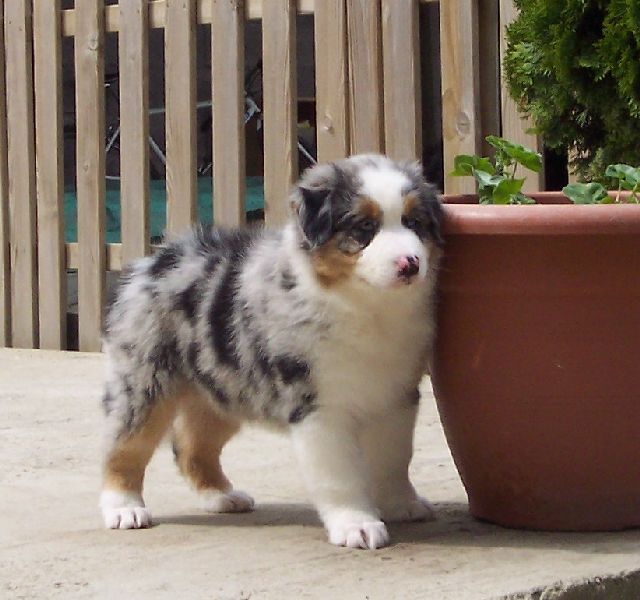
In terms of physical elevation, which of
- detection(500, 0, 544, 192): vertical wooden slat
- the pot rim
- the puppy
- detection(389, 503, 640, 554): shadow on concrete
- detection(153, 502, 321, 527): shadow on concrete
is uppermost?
detection(500, 0, 544, 192): vertical wooden slat

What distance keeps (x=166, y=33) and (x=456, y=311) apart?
13.8 ft

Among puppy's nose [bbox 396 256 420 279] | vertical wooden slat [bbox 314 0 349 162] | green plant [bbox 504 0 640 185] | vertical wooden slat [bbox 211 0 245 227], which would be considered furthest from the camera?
vertical wooden slat [bbox 211 0 245 227]

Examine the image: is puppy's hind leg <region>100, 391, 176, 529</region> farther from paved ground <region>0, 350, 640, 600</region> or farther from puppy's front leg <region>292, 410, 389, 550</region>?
puppy's front leg <region>292, 410, 389, 550</region>

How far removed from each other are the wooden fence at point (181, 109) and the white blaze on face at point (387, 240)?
8.85ft

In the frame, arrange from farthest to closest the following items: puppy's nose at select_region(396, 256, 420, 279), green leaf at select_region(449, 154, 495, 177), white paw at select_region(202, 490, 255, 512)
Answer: white paw at select_region(202, 490, 255, 512), green leaf at select_region(449, 154, 495, 177), puppy's nose at select_region(396, 256, 420, 279)

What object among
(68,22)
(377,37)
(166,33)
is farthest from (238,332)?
(68,22)

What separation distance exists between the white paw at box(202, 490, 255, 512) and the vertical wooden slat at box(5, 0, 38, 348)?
425 centimetres

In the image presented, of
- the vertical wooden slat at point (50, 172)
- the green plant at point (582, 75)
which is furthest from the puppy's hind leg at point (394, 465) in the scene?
the vertical wooden slat at point (50, 172)

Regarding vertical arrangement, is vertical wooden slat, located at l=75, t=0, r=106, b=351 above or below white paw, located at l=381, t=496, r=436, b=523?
above

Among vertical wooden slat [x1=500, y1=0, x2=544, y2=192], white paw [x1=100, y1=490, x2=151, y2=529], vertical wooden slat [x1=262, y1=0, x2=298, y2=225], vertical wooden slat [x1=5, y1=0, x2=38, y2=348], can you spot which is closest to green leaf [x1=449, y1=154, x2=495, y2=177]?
white paw [x1=100, y1=490, x2=151, y2=529]

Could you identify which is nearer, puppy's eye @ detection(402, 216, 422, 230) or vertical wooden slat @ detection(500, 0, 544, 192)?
puppy's eye @ detection(402, 216, 422, 230)

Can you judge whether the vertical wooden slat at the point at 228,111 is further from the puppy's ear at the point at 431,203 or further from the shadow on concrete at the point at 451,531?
the puppy's ear at the point at 431,203

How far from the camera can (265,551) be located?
3.37 meters

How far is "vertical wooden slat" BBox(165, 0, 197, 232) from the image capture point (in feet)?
23.4
